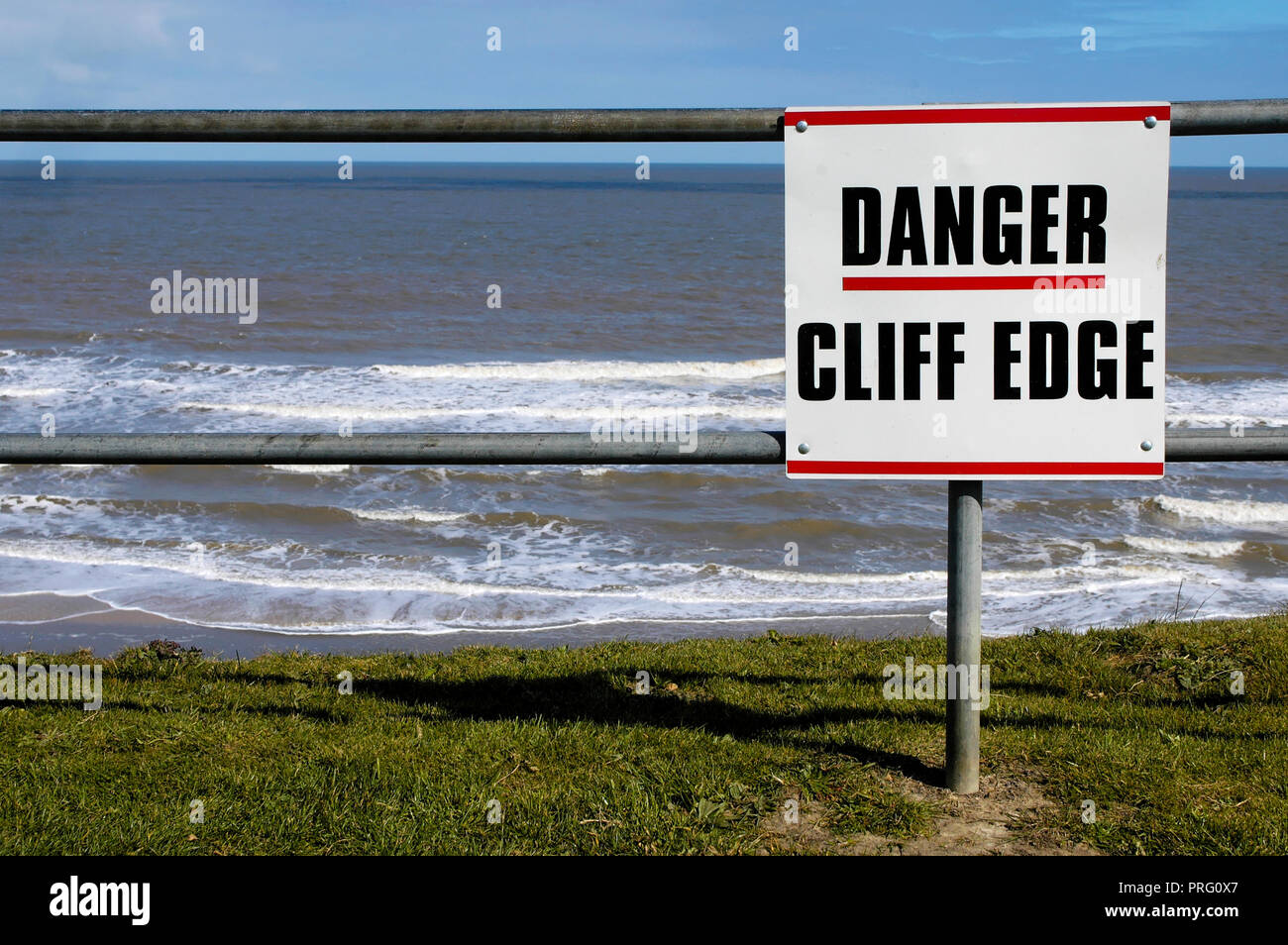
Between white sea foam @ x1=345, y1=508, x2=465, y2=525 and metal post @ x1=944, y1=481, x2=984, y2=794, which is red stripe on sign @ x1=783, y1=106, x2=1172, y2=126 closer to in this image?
metal post @ x1=944, y1=481, x2=984, y2=794

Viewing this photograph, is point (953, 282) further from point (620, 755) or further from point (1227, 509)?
point (1227, 509)

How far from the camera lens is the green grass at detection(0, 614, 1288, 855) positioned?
8.59 ft

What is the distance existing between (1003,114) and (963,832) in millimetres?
1568

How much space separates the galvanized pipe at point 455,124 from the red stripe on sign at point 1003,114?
0.05 meters

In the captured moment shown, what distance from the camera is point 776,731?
10.6 ft

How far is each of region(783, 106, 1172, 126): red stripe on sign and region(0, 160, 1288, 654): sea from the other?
1.45 metres

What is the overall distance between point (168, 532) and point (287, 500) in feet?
3.75

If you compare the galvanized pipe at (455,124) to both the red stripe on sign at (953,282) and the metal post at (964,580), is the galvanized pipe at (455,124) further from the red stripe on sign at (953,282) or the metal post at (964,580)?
the metal post at (964,580)

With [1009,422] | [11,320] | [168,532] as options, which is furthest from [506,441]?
[11,320]

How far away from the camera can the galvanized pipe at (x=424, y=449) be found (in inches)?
103

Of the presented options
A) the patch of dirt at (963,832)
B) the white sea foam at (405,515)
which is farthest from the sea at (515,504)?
the patch of dirt at (963,832)

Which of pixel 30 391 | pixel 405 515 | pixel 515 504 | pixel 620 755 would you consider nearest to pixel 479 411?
pixel 515 504

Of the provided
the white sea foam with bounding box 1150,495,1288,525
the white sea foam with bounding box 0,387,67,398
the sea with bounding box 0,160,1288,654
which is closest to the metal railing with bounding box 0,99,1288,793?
the sea with bounding box 0,160,1288,654

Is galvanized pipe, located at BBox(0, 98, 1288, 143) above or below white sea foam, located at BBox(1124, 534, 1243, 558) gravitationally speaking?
above
